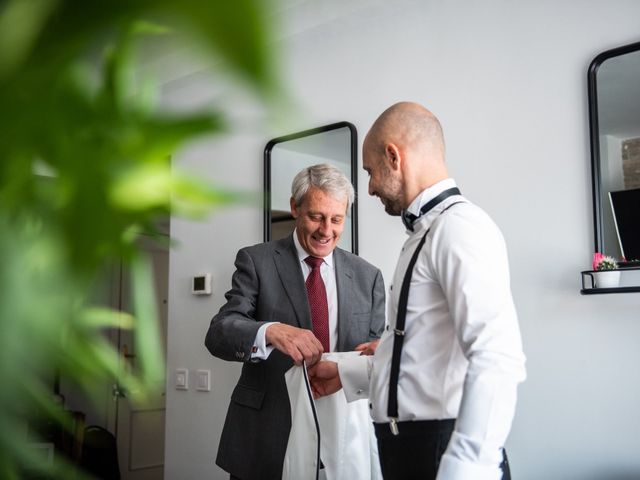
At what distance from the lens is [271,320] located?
250 cm

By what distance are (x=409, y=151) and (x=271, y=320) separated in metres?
1.08

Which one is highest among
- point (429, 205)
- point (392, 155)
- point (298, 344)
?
point (392, 155)

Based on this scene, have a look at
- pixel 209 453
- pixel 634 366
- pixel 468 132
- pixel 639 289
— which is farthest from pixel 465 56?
pixel 209 453

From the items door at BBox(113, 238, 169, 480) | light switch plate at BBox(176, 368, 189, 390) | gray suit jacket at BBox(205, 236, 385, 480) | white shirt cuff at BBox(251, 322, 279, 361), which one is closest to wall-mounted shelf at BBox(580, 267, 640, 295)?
gray suit jacket at BBox(205, 236, 385, 480)

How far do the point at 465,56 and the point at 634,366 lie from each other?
1403 mm

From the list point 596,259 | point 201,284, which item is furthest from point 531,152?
point 201,284

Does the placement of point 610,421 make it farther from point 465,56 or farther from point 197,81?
point 197,81

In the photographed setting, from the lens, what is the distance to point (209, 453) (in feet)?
12.1

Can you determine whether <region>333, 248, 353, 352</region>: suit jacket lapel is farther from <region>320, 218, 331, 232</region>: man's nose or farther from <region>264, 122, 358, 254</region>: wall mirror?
<region>264, 122, 358, 254</region>: wall mirror

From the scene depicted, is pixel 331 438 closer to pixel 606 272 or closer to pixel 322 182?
pixel 322 182

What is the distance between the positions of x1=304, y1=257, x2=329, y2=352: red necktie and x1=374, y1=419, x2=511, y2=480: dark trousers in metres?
0.92

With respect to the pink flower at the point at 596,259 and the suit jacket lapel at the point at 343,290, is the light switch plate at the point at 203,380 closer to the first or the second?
the suit jacket lapel at the point at 343,290

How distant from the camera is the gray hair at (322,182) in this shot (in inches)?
96.3

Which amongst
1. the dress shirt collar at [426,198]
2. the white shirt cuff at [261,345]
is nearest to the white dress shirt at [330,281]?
the white shirt cuff at [261,345]
